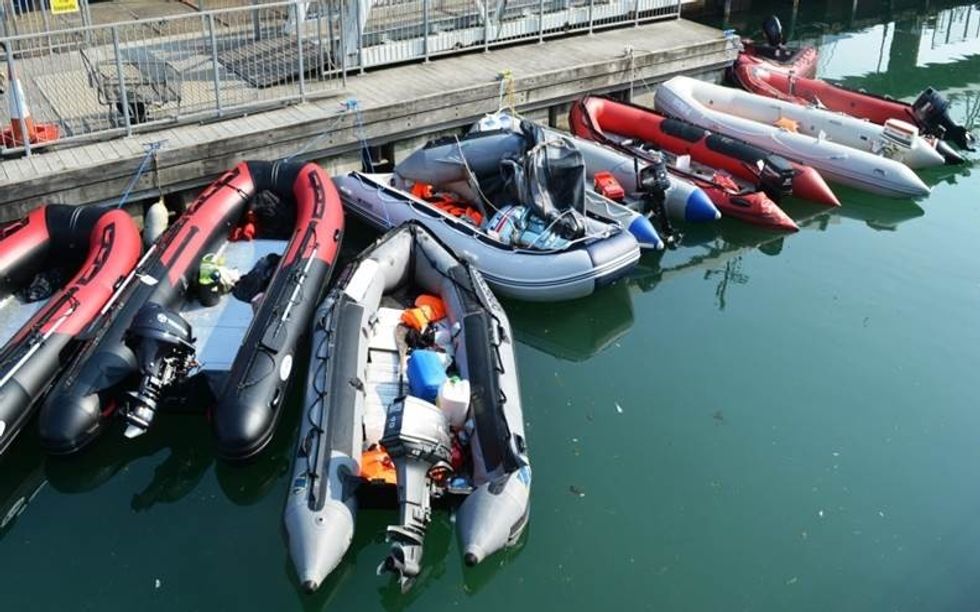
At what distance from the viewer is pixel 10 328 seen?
696 centimetres

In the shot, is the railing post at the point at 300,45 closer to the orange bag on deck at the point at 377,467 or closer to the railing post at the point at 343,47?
the railing post at the point at 343,47

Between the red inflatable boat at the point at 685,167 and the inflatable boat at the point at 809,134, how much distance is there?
0.94 metres

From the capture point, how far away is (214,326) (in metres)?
7.13

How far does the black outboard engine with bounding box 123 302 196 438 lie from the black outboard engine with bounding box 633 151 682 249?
493 centimetres

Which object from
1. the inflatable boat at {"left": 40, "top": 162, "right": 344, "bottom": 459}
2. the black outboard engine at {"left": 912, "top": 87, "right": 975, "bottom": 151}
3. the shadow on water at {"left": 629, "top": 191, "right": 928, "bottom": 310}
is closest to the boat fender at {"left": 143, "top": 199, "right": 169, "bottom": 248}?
the inflatable boat at {"left": 40, "top": 162, "right": 344, "bottom": 459}

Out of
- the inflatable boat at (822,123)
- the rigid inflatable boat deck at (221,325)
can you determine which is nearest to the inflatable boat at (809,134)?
the inflatable boat at (822,123)

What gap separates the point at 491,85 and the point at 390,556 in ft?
22.4

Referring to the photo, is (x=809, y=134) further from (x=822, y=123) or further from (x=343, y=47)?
(x=343, y=47)

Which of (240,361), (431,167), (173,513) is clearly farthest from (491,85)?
(173,513)

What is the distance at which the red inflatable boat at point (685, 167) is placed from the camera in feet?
31.4

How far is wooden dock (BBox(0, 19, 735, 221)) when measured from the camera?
7988mm

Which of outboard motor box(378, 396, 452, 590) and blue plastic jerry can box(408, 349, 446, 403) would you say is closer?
outboard motor box(378, 396, 452, 590)

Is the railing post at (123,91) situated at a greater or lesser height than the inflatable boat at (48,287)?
greater

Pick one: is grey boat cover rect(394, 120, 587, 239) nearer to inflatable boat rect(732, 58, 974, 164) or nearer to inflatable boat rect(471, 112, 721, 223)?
inflatable boat rect(471, 112, 721, 223)
